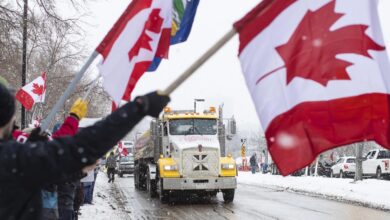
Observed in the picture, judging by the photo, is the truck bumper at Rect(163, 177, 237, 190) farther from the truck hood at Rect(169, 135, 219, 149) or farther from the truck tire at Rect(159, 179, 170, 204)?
the truck hood at Rect(169, 135, 219, 149)

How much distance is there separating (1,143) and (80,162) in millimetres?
408

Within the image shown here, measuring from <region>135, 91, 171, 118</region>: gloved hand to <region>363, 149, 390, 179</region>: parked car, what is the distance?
102ft

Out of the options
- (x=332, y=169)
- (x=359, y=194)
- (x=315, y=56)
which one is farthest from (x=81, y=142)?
(x=332, y=169)

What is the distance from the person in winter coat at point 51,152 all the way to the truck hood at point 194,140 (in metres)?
14.8

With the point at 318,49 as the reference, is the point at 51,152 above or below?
below

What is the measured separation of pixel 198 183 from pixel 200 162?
0.67 meters

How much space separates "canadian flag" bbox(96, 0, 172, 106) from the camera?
16.8 feet

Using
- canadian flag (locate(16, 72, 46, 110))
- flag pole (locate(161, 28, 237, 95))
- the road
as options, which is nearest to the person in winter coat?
flag pole (locate(161, 28, 237, 95))

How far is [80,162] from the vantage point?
2.57 metres

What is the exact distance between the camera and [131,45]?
17.0ft

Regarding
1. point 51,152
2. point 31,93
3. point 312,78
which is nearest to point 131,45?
point 312,78

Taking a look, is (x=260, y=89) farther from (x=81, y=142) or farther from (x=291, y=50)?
(x=81, y=142)

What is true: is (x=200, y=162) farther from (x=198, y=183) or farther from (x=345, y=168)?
(x=345, y=168)

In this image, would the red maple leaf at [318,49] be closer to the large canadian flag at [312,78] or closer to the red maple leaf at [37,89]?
the large canadian flag at [312,78]
